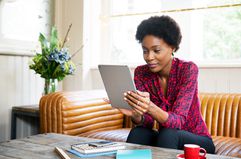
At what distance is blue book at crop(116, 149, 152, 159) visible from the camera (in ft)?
3.54

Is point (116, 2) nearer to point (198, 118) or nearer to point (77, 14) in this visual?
point (77, 14)

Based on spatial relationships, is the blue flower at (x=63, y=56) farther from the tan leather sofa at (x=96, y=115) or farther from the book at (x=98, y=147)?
the book at (x=98, y=147)

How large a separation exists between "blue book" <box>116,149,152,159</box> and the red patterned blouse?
1.00 feet

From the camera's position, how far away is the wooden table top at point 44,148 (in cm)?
114

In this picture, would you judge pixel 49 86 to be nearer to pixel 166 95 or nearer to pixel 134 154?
pixel 166 95

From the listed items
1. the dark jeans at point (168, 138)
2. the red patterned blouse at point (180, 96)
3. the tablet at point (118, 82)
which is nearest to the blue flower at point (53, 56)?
the red patterned blouse at point (180, 96)

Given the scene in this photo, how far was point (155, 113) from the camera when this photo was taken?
1.39 metres

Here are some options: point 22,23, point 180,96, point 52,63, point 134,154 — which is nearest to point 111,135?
point 180,96

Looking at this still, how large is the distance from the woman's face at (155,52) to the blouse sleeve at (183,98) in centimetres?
11

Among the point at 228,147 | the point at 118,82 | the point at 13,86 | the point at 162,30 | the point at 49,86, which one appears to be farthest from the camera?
the point at 13,86

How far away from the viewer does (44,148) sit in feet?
4.17

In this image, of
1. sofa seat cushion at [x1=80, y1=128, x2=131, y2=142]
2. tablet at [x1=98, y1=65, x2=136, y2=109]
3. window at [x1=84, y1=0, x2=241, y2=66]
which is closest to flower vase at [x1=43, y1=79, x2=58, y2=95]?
sofa seat cushion at [x1=80, y1=128, x2=131, y2=142]

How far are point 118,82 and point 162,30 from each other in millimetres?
393

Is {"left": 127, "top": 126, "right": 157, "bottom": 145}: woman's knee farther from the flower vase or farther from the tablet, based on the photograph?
the flower vase
